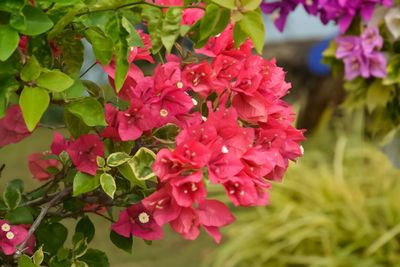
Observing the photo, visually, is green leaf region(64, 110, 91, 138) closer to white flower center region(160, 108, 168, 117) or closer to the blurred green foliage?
white flower center region(160, 108, 168, 117)

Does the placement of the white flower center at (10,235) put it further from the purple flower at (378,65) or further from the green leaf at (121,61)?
the purple flower at (378,65)

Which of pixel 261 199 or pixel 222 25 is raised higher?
pixel 222 25

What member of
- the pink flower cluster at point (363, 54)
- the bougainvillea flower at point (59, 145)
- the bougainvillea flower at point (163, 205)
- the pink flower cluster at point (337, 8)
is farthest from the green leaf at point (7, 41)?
the pink flower cluster at point (363, 54)

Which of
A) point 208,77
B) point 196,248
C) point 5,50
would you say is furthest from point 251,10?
point 196,248

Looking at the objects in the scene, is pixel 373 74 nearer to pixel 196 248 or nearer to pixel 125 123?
pixel 125 123

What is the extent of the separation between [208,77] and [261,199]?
0.16 metres

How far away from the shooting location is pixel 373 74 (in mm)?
1729

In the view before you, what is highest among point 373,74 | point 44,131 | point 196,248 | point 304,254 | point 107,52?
point 107,52

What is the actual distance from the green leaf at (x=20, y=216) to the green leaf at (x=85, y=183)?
0.12 m

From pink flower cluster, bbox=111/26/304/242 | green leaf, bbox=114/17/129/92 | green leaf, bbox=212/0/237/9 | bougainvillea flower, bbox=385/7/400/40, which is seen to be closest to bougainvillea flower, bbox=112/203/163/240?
pink flower cluster, bbox=111/26/304/242

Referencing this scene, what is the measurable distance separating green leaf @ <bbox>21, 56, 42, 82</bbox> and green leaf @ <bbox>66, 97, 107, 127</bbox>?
0.22ft

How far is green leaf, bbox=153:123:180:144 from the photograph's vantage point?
0.98 meters

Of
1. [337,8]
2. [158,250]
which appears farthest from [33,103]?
[158,250]

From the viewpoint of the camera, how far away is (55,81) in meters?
0.88
